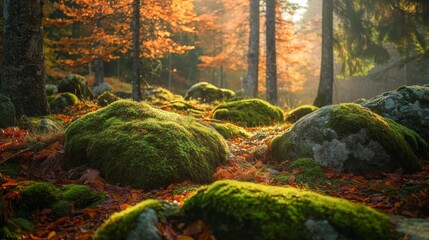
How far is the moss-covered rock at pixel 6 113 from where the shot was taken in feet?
22.6

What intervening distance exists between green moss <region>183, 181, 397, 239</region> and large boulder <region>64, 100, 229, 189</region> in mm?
1683

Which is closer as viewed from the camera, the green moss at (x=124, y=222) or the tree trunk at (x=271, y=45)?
the green moss at (x=124, y=222)

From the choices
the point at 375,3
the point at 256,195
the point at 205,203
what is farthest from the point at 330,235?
the point at 375,3

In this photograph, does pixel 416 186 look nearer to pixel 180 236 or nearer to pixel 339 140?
pixel 339 140

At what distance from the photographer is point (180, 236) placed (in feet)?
8.25

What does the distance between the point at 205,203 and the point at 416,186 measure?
2.83 m

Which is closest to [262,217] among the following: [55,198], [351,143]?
[55,198]

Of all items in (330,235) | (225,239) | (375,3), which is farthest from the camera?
(375,3)

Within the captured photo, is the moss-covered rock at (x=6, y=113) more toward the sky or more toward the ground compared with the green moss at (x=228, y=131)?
more toward the sky

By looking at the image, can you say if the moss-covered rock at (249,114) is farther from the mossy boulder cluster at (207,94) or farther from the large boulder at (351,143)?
the mossy boulder cluster at (207,94)

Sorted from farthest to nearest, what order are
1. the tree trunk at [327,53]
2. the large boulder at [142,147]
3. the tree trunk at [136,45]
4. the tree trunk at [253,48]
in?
the tree trunk at [253,48]
the tree trunk at [327,53]
the tree trunk at [136,45]
the large boulder at [142,147]

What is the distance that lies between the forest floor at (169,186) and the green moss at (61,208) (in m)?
0.06

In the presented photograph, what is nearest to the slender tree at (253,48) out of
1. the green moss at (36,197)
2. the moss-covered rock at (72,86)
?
the moss-covered rock at (72,86)

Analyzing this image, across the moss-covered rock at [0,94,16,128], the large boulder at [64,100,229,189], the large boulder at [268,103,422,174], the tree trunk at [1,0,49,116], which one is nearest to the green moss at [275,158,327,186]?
the large boulder at [268,103,422,174]
